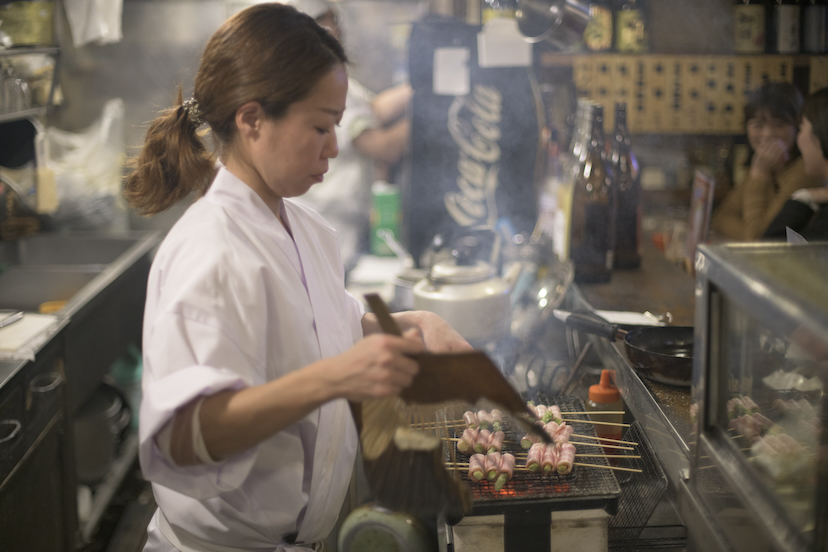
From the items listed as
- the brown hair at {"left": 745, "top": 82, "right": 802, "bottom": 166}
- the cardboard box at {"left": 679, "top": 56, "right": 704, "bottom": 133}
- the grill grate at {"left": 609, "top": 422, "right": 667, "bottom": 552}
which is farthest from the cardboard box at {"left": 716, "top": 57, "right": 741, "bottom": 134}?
the grill grate at {"left": 609, "top": 422, "right": 667, "bottom": 552}

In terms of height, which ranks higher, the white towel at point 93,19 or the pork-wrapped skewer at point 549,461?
the white towel at point 93,19

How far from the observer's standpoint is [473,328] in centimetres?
205

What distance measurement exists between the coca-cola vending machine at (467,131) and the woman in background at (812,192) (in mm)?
1007

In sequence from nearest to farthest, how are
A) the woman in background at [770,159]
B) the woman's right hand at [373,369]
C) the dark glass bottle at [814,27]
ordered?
the woman's right hand at [373,369] → the woman in background at [770,159] → the dark glass bottle at [814,27]

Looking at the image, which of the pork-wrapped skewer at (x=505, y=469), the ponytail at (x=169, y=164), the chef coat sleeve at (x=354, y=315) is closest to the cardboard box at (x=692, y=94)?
the chef coat sleeve at (x=354, y=315)

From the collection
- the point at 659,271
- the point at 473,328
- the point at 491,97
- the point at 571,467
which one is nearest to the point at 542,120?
the point at 491,97

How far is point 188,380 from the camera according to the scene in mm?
962

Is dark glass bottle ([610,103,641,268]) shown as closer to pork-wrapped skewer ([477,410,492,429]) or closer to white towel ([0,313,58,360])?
pork-wrapped skewer ([477,410,492,429])

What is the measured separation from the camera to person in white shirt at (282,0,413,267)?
160 inches

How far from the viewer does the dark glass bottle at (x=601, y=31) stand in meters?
4.54

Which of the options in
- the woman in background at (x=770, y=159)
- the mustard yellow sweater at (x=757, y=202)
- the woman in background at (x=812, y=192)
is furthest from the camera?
the woman in background at (x=770, y=159)

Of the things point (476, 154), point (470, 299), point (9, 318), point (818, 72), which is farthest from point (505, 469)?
point (818, 72)

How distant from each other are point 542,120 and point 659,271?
85 cm

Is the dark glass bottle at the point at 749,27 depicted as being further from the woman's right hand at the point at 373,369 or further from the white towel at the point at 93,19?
the woman's right hand at the point at 373,369
